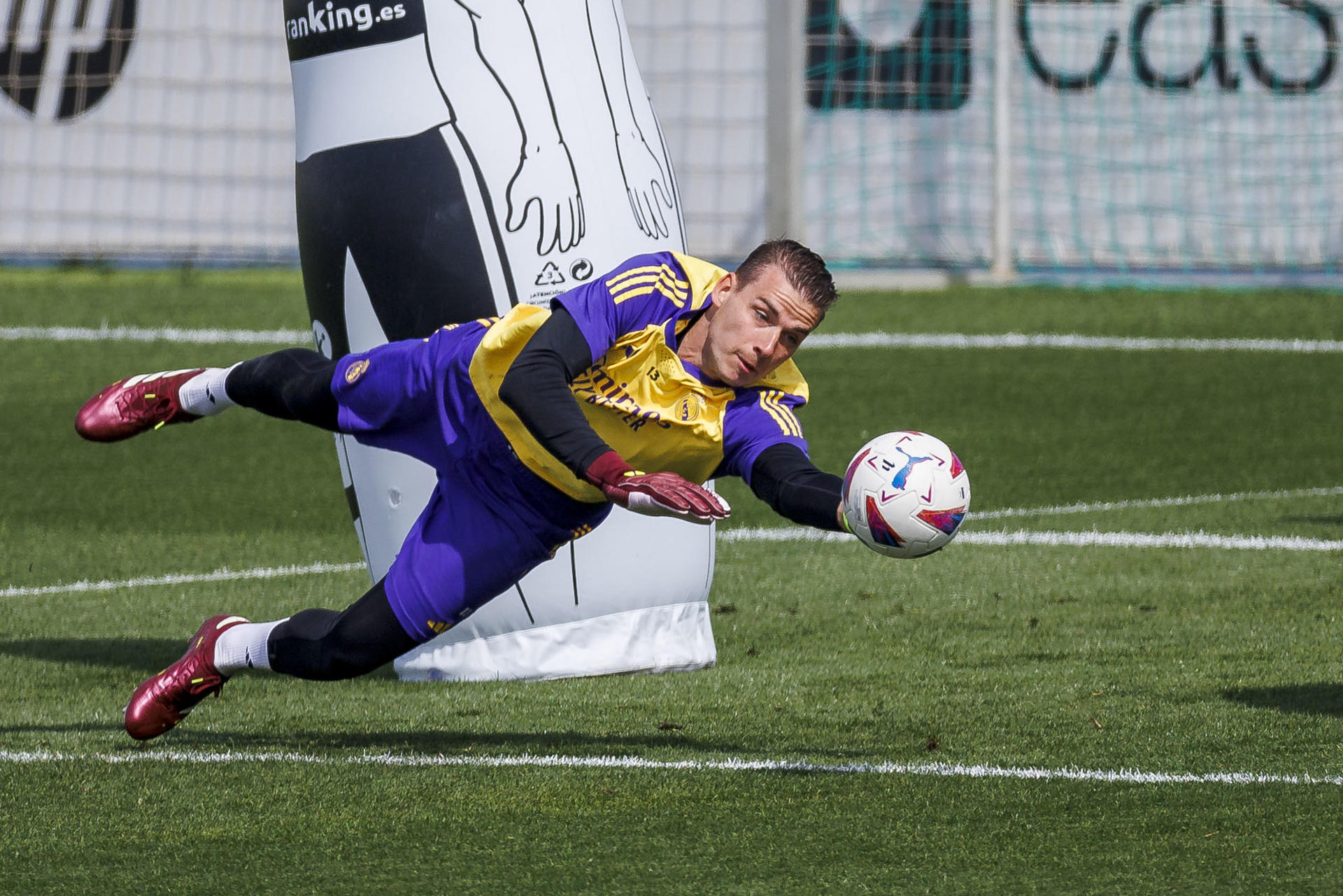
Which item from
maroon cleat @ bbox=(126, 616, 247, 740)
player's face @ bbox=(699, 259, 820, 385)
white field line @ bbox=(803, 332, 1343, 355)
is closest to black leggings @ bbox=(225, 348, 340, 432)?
maroon cleat @ bbox=(126, 616, 247, 740)

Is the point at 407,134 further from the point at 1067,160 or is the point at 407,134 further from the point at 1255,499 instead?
the point at 1067,160

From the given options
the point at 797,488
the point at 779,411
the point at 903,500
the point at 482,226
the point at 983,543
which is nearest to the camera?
the point at 903,500

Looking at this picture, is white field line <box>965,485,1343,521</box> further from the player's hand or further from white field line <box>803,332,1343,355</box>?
the player's hand

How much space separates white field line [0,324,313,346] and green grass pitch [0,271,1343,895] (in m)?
2.91

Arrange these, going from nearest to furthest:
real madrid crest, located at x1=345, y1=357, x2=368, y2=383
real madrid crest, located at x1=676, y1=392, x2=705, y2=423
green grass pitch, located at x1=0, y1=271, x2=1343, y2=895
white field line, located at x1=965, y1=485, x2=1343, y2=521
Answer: green grass pitch, located at x1=0, y1=271, x2=1343, y2=895, real madrid crest, located at x1=676, y1=392, x2=705, y2=423, real madrid crest, located at x1=345, y1=357, x2=368, y2=383, white field line, located at x1=965, y1=485, x2=1343, y2=521

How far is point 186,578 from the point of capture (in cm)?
881

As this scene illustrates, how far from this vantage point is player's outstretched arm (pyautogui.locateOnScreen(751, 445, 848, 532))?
536 cm

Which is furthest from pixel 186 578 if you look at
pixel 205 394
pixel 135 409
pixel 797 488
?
pixel 797 488

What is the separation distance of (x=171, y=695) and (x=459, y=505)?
912mm

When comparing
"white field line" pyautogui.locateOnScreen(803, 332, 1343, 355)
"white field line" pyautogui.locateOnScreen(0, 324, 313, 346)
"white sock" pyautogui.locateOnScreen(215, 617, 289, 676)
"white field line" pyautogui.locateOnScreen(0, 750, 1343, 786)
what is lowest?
"white field line" pyautogui.locateOnScreen(803, 332, 1343, 355)

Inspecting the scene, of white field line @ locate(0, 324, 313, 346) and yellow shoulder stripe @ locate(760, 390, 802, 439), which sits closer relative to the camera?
yellow shoulder stripe @ locate(760, 390, 802, 439)

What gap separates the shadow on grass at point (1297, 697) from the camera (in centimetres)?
614

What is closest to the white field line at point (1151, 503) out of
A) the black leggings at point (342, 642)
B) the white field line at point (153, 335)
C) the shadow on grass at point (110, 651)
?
the shadow on grass at point (110, 651)

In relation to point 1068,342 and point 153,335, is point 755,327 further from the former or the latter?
point 153,335
